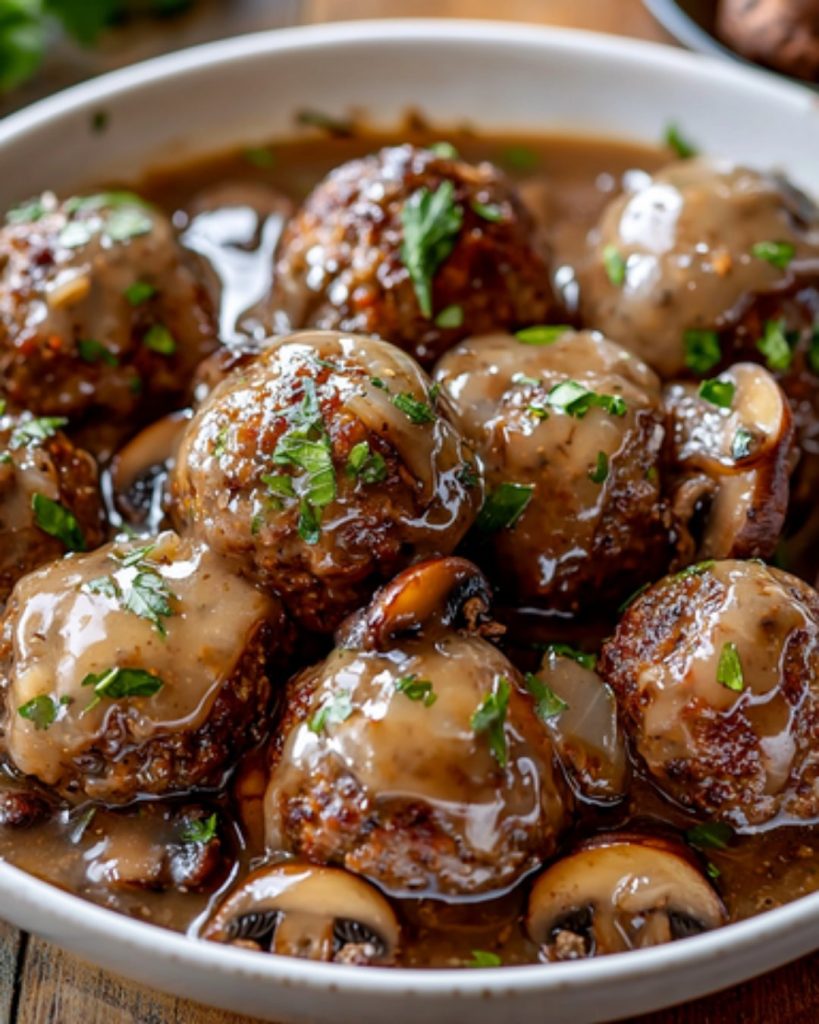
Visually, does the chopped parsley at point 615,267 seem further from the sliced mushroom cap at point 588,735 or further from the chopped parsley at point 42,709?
the chopped parsley at point 42,709

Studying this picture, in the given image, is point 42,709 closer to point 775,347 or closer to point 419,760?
point 419,760

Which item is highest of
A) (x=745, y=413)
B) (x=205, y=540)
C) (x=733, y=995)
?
(x=745, y=413)

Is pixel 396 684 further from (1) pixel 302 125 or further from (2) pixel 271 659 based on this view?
(1) pixel 302 125

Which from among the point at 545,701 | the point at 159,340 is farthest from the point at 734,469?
the point at 159,340

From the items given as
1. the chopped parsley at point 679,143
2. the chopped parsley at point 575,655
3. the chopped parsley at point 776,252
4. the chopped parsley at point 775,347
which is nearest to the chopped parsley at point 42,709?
the chopped parsley at point 575,655

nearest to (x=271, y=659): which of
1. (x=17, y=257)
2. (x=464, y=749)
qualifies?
(x=464, y=749)

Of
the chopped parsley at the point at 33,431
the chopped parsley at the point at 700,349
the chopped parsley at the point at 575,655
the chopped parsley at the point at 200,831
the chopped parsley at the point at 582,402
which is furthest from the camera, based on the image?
the chopped parsley at the point at 700,349
